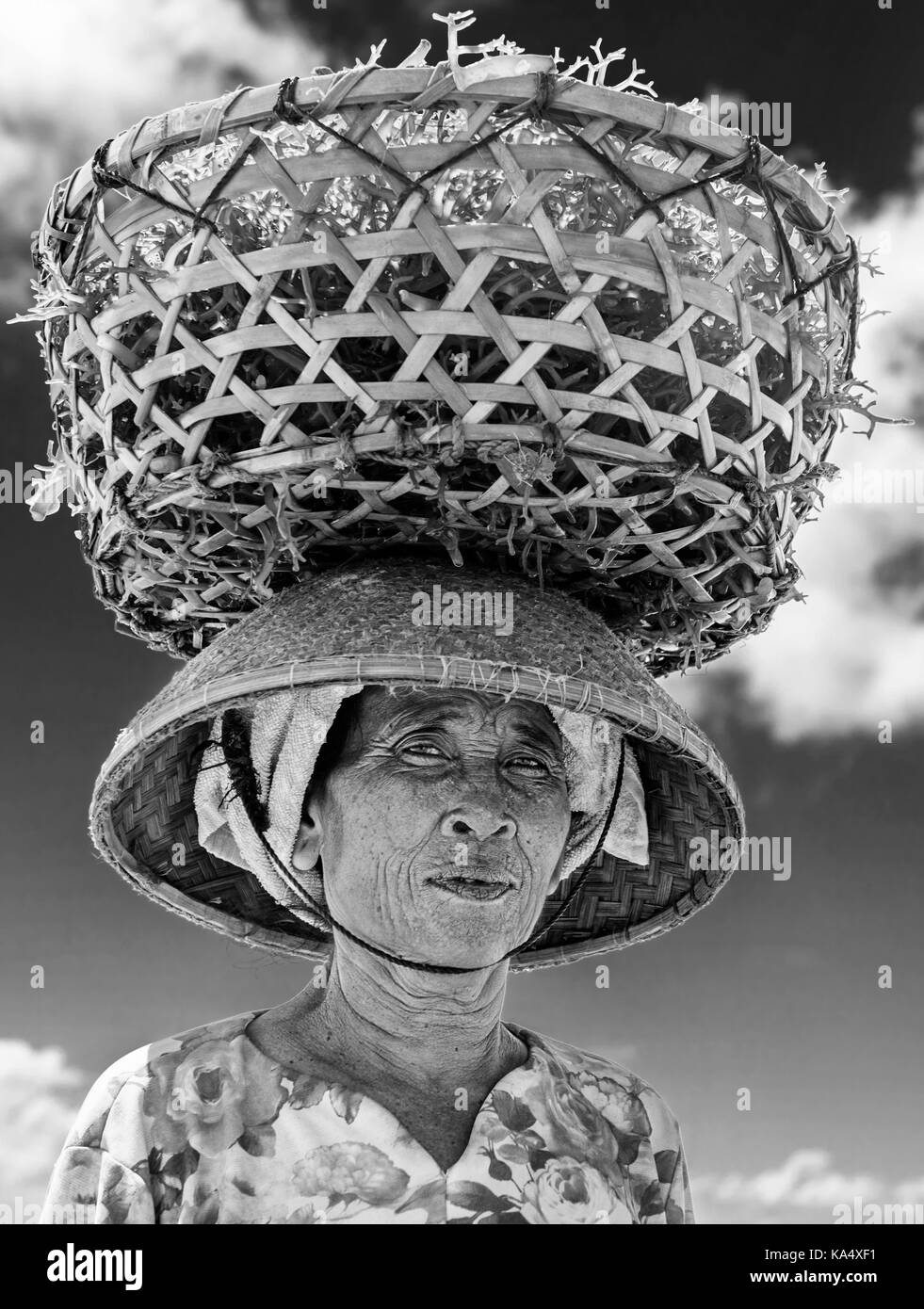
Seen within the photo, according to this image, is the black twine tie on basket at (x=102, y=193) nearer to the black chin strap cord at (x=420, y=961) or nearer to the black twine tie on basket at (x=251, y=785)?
the black twine tie on basket at (x=251, y=785)

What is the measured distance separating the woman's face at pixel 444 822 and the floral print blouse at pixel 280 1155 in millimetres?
265

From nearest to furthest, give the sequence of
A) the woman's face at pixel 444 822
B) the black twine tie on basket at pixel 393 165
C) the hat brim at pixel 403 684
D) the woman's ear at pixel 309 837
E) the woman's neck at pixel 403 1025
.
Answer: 1. the black twine tie on basket at pixel 393 165
2. the hat brim at pixel 403 684
3. the woman's face at pixel 444 822
4. the woman's neck at pixel 403 1025
5. the woman's ear at pixel 309 837

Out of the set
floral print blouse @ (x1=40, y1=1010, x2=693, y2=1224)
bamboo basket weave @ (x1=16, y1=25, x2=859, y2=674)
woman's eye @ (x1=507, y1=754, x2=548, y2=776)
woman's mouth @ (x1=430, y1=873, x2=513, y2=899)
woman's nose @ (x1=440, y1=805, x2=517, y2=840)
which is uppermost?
bamboo basket weave @ (x1=16, y1=25, x2=859, y2=674)

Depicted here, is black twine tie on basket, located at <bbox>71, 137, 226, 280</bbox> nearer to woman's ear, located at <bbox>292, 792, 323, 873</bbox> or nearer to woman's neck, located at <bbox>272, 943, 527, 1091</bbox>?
woman's ear, located at <bbox>292, 792, 323, 873</bbox>

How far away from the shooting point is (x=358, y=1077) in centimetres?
213

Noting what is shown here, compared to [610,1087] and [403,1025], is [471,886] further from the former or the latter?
[610,1087]

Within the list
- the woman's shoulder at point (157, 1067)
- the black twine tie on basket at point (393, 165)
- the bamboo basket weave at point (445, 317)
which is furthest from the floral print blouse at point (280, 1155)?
the black twine tie on basket at point (393, 165)

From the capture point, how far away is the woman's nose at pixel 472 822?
6.70 ft

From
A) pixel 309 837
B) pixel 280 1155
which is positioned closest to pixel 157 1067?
pixel 280 1155

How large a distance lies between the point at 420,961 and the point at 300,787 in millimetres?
347

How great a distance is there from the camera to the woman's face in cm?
203

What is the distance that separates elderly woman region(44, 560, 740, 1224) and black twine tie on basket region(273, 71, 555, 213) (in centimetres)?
62

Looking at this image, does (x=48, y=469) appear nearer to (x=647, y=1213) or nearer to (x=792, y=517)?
(x=792, y=517)

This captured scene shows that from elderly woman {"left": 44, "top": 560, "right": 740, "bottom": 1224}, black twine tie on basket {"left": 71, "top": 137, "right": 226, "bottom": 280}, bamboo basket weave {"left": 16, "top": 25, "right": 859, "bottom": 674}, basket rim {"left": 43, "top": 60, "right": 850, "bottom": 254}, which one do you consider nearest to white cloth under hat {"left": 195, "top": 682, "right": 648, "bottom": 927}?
elderly woman {"left": 44, "top": 560, "right": 740, "bottom": 1224}
